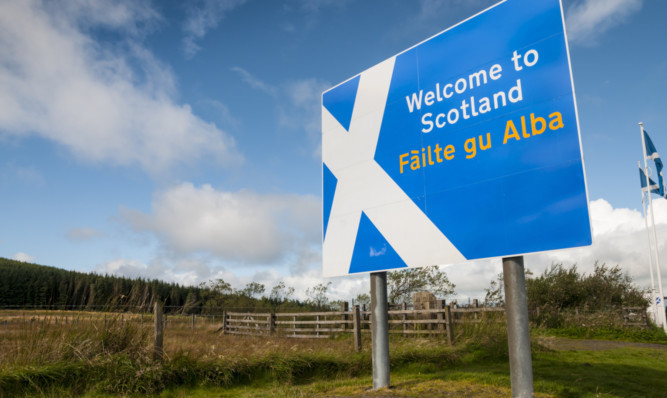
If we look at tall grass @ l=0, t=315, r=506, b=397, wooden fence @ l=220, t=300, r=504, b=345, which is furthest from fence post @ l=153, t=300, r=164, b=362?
wooden fence @ l=220, t=300, r=504, b=345

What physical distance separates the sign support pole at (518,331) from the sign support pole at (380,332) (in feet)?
7.26

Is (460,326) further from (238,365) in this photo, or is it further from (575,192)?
(575,192)

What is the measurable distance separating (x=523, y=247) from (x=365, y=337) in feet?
34.5

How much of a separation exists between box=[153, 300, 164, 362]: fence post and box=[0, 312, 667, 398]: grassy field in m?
0.18

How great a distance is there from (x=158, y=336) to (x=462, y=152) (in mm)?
6898

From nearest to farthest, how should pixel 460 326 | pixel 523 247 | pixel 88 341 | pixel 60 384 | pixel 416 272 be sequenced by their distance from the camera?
pixel 523 247 < pixel 60 384 < pixel 88 341 < pixel 460 326 < pixel 416 272

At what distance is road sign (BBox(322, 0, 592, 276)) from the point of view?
17.2 ft

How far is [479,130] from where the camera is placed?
6012mm

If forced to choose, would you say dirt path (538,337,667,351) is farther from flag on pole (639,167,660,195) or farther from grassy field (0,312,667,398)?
flag on pole (639,167,660,195)

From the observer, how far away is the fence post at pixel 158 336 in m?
8.16

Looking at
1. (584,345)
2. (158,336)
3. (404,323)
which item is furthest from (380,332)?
(584,345)

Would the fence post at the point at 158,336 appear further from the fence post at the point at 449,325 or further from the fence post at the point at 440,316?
the fence post at the point at 440,316

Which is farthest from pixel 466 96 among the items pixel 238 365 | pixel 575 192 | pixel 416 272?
pixel 416 272

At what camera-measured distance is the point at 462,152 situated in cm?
619
